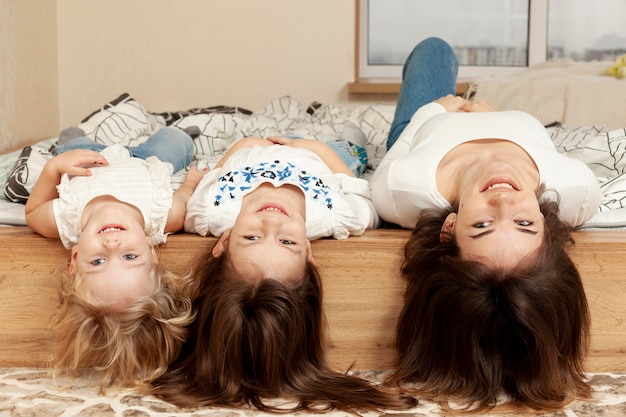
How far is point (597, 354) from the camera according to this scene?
160 centimetres

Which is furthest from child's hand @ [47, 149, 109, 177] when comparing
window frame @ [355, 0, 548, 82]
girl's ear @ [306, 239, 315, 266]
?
window frame @ [355, 0, 548, 82]

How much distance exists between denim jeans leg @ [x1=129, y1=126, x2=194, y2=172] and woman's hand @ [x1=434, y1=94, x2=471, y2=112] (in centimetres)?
70

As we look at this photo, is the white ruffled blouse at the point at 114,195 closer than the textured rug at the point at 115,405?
No

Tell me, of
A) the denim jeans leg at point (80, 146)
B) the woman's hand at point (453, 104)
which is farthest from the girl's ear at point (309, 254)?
the denim jeans leg at point (80, 146)

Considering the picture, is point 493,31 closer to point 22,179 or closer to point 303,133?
point 303,133

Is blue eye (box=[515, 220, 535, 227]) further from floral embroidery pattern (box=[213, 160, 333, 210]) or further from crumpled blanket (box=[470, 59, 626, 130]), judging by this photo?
crumpled blanket (box=[470, 59, 626, 130])

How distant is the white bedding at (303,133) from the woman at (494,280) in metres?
0.24

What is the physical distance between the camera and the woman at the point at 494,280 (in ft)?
4.58

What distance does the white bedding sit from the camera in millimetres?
1817

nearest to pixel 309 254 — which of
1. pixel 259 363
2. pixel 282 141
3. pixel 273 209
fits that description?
pixel 273 209

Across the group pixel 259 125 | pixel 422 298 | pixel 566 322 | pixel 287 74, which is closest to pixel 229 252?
pixel 422 298

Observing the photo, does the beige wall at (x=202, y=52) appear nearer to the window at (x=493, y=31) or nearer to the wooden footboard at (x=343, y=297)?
the window at (x=493, y=31)

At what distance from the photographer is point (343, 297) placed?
1.59 m

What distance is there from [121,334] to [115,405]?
0.13 metres
